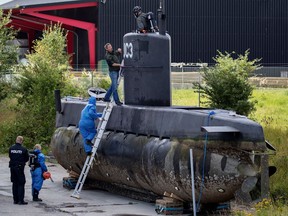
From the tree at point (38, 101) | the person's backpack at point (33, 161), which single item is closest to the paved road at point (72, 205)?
the person's backpack at point (33, 161)

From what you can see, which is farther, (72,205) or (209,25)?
(209,25)

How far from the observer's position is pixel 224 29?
70.0 meters

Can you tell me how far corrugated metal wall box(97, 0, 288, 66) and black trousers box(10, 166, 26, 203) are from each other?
4973 cm

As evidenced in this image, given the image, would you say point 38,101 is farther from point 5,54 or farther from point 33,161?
point 33,161

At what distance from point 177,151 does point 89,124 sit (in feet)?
10.3

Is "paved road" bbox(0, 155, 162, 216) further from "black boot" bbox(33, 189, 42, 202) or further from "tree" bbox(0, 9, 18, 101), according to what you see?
"tree" bbox(0, 9, 18, 101)

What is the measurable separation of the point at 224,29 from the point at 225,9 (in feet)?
5.86

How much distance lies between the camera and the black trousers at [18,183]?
60.9 ft

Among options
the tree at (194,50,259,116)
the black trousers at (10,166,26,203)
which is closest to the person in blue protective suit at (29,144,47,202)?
the black trousers at (10,166,26,203)

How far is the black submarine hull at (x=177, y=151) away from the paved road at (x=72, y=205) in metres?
0.41

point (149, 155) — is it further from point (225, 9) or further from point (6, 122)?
point (225, 9)

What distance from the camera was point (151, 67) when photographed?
61.9 ft

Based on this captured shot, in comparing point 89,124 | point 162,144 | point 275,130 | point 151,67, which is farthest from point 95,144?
point 275,130

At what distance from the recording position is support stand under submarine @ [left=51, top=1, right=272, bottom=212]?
15.8m
